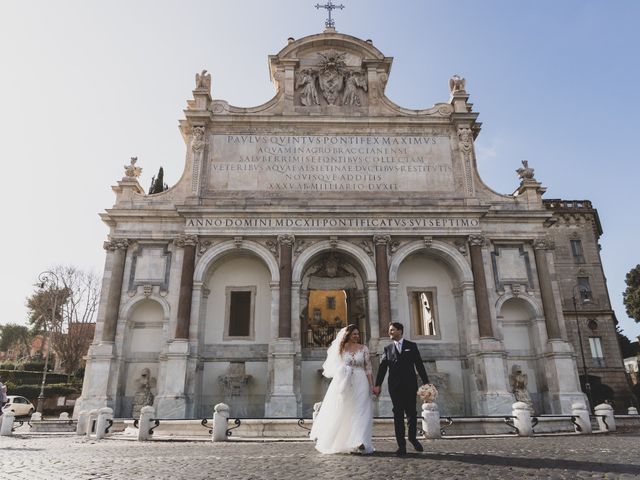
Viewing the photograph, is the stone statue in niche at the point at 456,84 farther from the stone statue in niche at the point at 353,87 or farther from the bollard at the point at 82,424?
the bollard at the point at 82,424

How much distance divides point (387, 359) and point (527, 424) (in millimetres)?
7838

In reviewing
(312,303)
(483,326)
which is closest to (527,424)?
(483,326)

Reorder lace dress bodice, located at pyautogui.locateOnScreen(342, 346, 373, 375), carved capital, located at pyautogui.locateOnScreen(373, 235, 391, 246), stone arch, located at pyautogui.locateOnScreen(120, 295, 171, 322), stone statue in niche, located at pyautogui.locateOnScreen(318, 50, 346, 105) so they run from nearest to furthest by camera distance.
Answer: lace dress bodice, located at pyautogui.locateOnScreen(342, 346, 373, 375) < stone arch, located at pyautogui.locateOnScreen(120, 295, 171, 322) < carved capital, located at pyautogui.locateOnScreen(373, 235, 391, 246) < stone statue in niche, located at pyautogui.locateOnScreen(318, 50, 346, 105)

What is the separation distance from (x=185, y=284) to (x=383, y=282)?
873 centimetres

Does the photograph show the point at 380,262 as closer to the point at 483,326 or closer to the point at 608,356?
the point at 483,326

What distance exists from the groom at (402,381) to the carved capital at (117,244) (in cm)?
1727

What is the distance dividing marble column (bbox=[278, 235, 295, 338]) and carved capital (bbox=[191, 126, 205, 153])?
621cm

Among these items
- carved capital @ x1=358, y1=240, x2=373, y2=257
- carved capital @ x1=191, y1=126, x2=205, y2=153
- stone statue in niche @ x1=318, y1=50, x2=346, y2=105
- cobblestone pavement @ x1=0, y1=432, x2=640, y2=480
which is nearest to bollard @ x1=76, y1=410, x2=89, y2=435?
cobblestone pavement @ x1=0, y1=432, x2=640, y2=480

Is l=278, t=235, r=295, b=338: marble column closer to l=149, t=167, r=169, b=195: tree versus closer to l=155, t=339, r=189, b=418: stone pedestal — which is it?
l=155, t=339, r=189, b=418: stone pedestal

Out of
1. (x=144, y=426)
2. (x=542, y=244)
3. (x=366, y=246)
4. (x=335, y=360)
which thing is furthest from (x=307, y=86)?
(x=335, y=360)

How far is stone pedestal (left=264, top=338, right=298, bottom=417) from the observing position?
61.8ft

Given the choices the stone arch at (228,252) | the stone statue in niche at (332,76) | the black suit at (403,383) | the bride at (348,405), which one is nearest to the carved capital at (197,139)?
the stone arch at (228,252)

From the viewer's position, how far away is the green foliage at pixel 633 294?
3747 cm

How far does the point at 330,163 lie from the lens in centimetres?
2381
